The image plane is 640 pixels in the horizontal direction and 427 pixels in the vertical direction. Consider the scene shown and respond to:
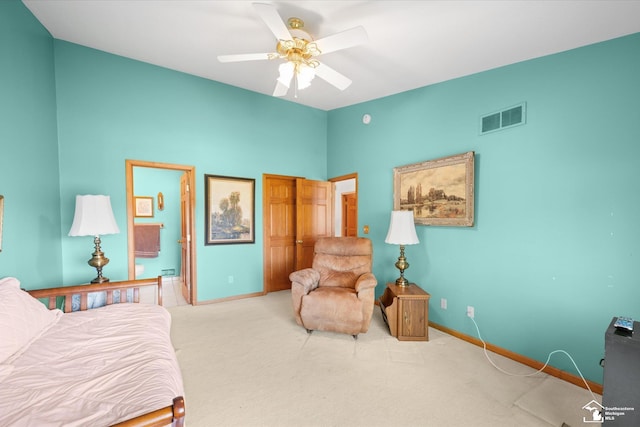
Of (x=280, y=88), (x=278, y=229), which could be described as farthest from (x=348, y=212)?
(x=280, y=88)

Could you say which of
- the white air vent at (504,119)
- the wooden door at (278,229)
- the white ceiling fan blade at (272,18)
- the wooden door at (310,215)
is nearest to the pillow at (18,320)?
the white ceiling fan blade at (272,18)

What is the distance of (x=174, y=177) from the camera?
545 cm

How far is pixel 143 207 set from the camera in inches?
207

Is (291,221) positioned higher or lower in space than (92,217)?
lower

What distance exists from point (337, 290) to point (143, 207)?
4.60 m

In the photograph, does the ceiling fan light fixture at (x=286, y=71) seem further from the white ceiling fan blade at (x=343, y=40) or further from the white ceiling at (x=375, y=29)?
the white ceiling at (x=375, y=29)

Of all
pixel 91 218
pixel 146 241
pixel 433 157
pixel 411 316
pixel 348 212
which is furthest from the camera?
pixel 348 212

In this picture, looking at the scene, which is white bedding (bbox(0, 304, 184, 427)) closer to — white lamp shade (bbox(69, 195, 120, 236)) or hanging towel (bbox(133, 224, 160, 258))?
white lamp shade (bbox(69, 195, 120, 236))

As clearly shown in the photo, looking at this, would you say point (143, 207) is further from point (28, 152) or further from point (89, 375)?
point (89, 375)

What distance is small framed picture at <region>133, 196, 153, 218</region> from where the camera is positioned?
518cm

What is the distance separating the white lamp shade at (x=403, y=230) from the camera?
2.88m

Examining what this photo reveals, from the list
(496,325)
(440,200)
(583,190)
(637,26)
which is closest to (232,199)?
(440,200)

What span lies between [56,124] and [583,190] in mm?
5155

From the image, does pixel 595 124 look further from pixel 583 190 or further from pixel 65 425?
pixel 65 425
